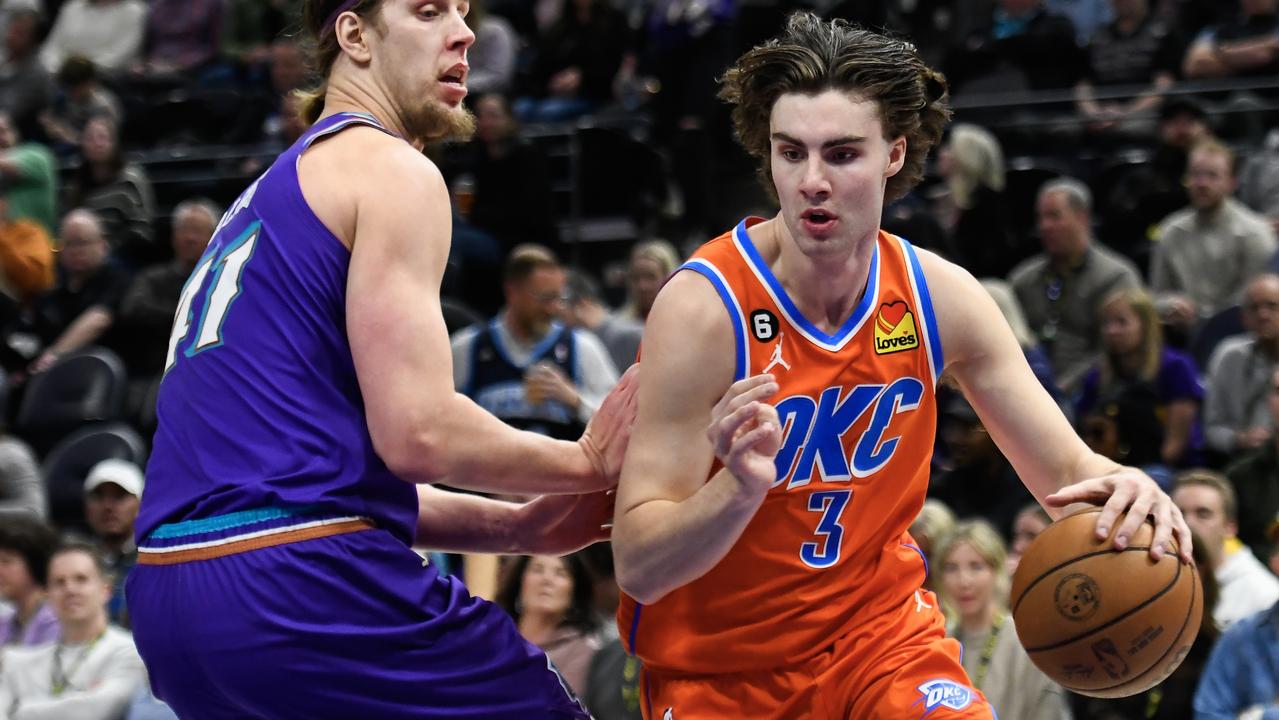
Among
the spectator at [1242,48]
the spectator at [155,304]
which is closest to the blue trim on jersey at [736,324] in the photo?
the spectator at [155,304]

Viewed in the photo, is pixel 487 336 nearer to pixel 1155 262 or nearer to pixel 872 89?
pixel 1155 262

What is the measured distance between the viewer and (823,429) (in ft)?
12.4

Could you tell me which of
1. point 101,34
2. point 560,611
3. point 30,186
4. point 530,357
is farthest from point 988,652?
point 101,34

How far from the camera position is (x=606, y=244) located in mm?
12570

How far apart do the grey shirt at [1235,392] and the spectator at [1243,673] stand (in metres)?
2.30

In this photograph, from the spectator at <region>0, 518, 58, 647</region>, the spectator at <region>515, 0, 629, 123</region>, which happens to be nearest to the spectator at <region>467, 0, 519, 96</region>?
the spectator at <region>515, 0, 629, 123</region>

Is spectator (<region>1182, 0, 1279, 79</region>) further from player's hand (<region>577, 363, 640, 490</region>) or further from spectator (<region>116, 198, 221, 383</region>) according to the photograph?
player's hand (<region>577, 363, 640, 490</region>)

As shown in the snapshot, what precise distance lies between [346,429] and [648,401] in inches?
27.5

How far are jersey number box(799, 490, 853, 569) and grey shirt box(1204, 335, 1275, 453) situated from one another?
534cm

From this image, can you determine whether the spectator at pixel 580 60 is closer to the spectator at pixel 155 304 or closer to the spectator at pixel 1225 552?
the spectator at pixel 155 304

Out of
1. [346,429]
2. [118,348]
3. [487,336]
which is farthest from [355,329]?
[118,348]

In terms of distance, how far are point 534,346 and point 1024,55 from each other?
5036 millimetres

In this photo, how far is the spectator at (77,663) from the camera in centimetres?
752

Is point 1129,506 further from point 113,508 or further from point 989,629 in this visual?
point 113,508
